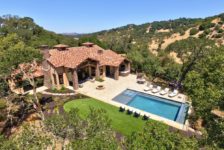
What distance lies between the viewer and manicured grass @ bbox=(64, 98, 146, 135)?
2383cm

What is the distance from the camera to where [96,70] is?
40.7 metres

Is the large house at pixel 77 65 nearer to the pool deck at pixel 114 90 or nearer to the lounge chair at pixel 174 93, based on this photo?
the pool deck at pixel 114 90

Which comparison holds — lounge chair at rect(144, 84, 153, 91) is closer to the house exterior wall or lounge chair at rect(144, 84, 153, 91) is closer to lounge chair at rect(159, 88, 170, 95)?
lounge chair at rect(159, 88, 170, 95)

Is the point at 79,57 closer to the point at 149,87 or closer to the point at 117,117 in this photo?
the point at 149,87

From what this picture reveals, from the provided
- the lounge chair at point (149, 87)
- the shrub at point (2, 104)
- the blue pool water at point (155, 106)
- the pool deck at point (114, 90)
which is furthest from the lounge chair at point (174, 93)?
the shrub at point (2, 104)

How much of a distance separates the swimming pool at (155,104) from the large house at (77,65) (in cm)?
822

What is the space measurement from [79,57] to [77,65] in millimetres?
3842

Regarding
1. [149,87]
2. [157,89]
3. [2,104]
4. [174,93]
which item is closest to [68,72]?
[2,104]

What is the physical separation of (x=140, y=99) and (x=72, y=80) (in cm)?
1331

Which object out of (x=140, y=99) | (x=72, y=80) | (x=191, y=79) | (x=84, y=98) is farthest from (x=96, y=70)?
(x=191, y=79)

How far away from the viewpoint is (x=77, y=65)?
3569cm

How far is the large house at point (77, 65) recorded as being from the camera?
3619 cm

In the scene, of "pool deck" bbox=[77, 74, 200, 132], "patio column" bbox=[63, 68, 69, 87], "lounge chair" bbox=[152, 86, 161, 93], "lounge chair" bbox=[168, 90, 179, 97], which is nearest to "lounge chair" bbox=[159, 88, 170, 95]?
"pool deck" bbox=[77, 74, 200, 132]

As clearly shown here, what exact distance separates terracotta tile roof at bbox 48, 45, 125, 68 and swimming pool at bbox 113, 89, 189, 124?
369 inches
